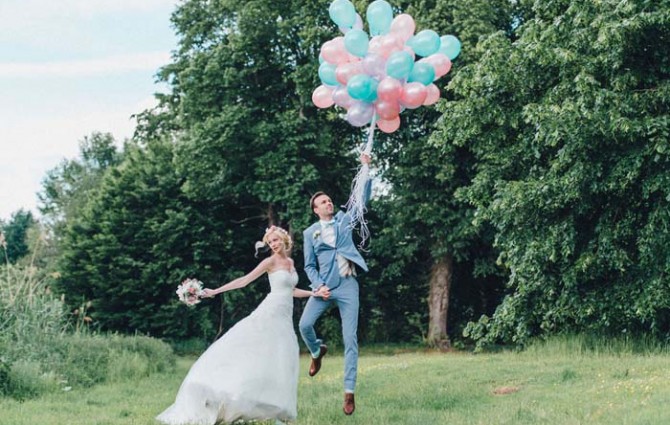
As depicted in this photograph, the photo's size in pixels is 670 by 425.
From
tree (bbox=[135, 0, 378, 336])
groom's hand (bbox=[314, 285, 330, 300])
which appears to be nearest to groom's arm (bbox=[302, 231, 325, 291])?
groom's hand (bbox=[314, 285, 330, 300])

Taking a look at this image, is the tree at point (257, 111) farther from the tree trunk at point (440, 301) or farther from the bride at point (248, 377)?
the bride at point (248, 377)

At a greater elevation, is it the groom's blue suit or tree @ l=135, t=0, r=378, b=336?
tree @ l=135, t=0, r=378, b=336

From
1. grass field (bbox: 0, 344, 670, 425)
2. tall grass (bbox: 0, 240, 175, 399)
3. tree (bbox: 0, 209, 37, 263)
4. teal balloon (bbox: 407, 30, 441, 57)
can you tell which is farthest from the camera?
tree (bbox: 0, 209, 37, 263)

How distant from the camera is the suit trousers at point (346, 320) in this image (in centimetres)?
828

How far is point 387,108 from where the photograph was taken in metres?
8.94

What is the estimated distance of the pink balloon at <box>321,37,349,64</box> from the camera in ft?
30.2

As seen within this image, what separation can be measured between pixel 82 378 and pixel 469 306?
53.6ft

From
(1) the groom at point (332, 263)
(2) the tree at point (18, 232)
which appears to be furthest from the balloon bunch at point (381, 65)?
(2) the tree at point (18, 232)

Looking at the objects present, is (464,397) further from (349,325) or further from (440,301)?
(440,301)

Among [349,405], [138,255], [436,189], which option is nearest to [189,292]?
[349,405]

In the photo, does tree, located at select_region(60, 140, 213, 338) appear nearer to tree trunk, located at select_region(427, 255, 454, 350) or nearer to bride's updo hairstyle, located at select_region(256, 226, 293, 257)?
tree trunk, located at select_region(427, 255, 454, 350)

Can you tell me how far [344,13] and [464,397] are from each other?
4497mm

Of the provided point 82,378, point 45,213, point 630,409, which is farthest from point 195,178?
point 45,213

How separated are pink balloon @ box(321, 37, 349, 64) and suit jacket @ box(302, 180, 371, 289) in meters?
1.50
